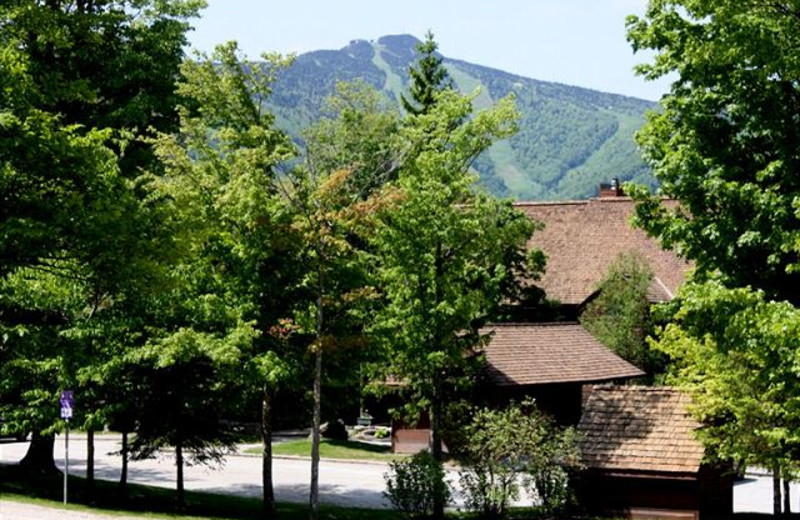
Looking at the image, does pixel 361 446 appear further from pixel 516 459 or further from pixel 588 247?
pixel 588 247

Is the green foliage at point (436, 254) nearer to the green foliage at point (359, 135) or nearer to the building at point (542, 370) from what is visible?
the green foliage at point (359, 135)

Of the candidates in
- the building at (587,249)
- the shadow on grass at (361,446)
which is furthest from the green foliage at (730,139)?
the building at (587,249)

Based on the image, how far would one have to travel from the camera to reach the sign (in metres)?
23.3

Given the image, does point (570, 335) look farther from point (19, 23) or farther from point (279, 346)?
point (19, 23)

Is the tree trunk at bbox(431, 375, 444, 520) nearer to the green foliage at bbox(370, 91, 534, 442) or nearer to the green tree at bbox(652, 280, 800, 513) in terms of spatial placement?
the green foliage at bbox(370, 91, 534, 442)

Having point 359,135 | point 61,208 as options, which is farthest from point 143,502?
point 359,135

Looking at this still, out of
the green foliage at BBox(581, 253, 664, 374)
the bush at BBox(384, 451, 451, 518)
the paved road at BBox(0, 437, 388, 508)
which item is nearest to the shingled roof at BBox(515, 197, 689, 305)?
the green foliage at BBox(581, 253, 664, 374)

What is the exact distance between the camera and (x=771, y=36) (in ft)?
63.5

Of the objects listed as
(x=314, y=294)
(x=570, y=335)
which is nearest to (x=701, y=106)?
(x=314, y=294)

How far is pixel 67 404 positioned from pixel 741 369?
15.0 meters

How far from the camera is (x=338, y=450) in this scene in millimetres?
42719

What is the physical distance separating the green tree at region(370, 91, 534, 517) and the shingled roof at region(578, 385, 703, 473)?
400cm

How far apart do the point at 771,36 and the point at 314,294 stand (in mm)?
12105

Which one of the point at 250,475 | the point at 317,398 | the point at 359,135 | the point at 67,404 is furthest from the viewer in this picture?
the point at 359,135
